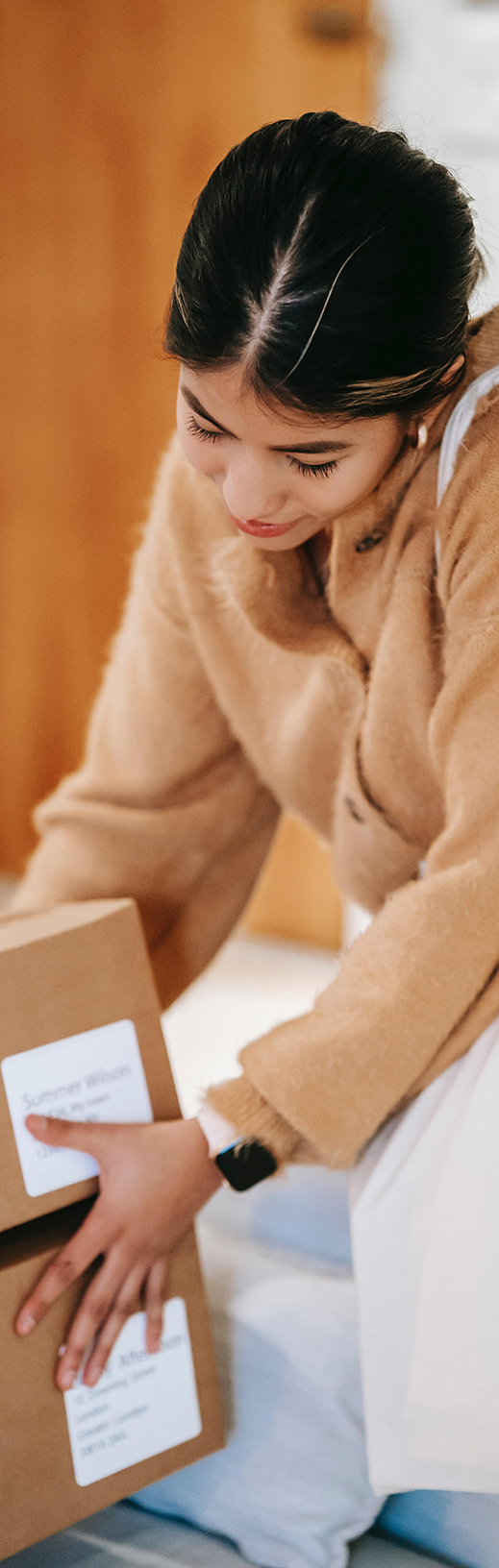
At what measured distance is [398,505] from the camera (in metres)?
0.64

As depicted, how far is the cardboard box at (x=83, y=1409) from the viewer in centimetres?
60

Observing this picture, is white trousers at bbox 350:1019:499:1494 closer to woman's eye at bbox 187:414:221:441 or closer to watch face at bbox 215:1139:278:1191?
watch face at bbox 215:1139:278:1191

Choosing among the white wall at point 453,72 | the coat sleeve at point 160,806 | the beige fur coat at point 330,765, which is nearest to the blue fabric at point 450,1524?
the beige fur coat at point 330,765

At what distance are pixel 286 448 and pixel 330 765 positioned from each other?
1.09ft

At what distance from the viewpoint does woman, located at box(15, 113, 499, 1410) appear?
494mm

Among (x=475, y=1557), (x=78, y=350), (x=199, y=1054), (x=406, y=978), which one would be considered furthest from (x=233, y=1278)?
(x=78, y=350)

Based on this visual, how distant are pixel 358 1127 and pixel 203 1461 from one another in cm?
25

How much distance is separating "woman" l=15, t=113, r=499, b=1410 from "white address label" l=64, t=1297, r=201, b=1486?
19 mm

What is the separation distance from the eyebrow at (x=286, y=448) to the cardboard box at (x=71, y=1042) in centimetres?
27

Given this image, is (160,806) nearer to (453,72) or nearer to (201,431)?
(201,431)

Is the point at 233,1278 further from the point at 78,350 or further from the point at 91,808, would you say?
the point at 78,350

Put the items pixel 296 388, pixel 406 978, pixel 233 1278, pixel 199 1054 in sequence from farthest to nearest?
1. pixel 199 1054
2. pixel 233 1278
3. pixel 406 978
4. pixel 296 388

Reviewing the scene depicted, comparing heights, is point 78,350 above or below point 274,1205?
above

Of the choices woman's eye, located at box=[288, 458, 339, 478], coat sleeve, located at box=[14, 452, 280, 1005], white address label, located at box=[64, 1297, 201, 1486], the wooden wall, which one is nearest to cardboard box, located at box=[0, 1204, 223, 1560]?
white address label, located at box=[64, 1297, 201, 1486]
